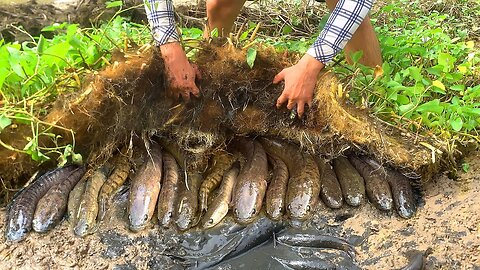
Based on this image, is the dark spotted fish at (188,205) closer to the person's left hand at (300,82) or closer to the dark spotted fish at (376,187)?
the person's left hand at (300,82)

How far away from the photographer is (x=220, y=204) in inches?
123

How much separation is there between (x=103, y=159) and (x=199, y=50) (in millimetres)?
947

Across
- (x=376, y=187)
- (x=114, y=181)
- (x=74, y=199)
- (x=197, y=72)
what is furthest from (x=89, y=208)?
(x=376, y=187)

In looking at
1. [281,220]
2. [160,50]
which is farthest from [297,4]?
[281,220]

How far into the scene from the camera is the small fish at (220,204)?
307 centimetres

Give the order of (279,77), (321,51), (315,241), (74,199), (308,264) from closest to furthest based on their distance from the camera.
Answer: (308,264), (315,241), (321,51), (74,199), (279,77)

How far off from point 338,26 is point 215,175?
1.21 metres

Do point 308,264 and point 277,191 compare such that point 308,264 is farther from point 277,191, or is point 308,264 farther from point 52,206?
point 52,206

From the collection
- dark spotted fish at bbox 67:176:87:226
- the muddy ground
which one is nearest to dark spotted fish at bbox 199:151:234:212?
the muddy ground

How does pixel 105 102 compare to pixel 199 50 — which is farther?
pixel 199 50

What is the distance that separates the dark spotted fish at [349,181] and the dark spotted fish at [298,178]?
153 millimetres

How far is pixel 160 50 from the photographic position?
10.7 feet

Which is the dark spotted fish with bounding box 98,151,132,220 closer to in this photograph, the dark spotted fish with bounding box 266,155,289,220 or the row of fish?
the row of fish

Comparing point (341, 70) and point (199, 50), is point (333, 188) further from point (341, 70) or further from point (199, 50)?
point (199, 50)
